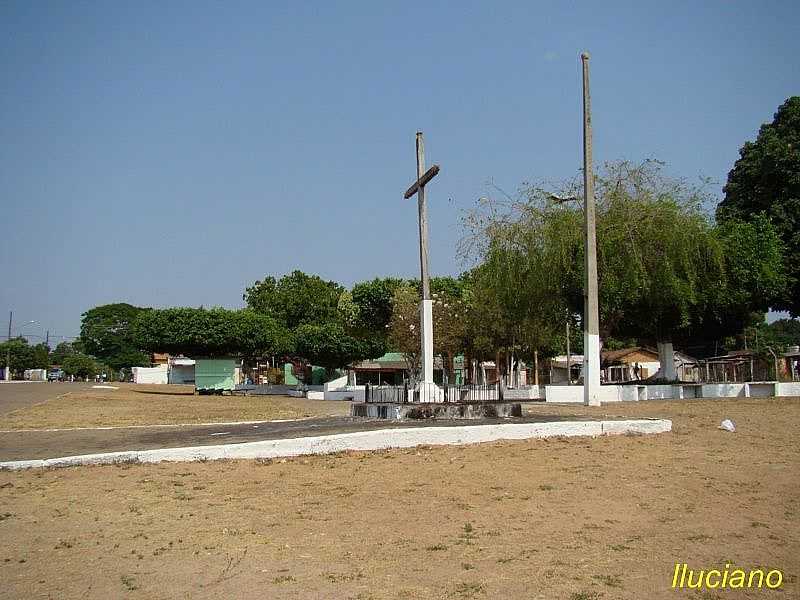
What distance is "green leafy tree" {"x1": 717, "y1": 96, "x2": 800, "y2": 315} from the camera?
2830 centimetres

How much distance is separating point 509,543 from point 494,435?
5.34 metres

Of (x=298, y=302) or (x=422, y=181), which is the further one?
(x=298, y=302)

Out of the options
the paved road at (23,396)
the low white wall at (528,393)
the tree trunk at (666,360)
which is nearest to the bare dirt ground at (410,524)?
the paved road at (23,396)

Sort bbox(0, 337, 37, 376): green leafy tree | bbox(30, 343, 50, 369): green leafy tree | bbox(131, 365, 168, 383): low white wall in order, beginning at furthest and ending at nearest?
bbox(30, 343, 50, 369): green leafy tree
bbox(0, 337, 37, 376): green leafy tree
bbox(131, 365, 168, 383): low white wall

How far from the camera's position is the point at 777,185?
29.5 metres

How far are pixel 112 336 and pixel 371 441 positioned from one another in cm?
9751

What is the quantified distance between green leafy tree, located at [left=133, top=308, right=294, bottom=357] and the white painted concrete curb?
3486 cm

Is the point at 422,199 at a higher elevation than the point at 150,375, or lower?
higher

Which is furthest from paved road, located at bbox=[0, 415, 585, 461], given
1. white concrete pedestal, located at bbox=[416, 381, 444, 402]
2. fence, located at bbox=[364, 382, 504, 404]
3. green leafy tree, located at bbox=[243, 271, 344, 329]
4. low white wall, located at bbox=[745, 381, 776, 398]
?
green leafy tree, located at bbox=[243, 271, 344, 329]

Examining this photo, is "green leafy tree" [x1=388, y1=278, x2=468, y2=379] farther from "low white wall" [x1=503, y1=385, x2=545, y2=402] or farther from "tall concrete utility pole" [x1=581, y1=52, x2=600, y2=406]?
"tall concrete utility pole" [x1=581, y1=52, x2=600, y2=406]

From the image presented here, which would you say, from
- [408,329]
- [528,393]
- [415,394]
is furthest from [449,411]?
[408,329]

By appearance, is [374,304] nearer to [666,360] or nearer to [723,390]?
[666,360]

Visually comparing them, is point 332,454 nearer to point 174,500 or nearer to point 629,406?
point 174,500

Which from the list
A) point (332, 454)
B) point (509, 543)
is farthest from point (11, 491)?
point (509, 543)
